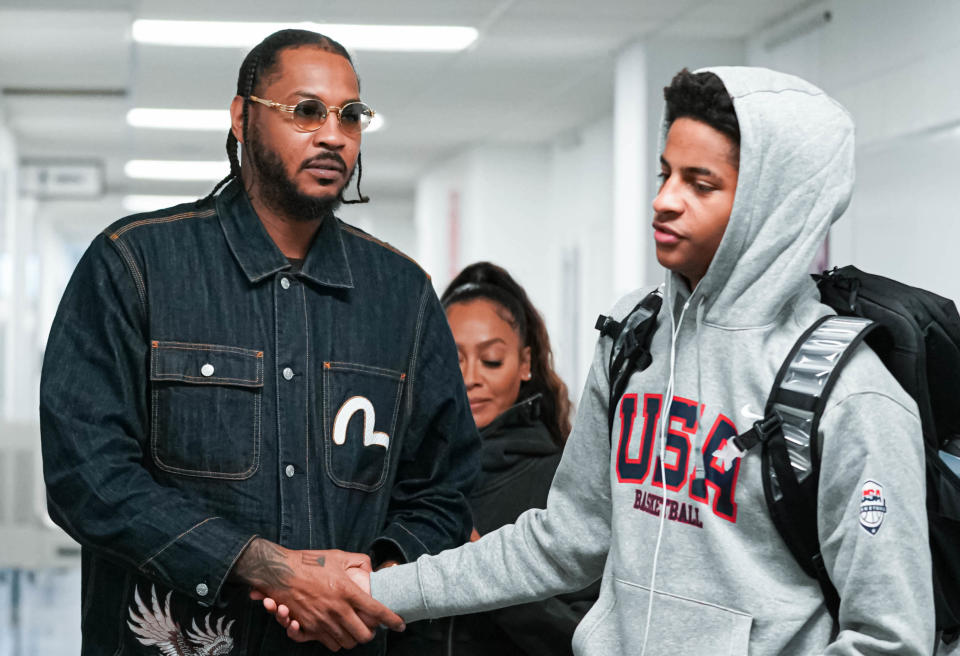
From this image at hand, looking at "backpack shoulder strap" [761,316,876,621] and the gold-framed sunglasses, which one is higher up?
the gold-framed sunglasses

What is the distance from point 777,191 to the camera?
161 cm

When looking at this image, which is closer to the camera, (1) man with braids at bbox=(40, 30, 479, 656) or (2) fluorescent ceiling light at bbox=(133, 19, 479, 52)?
(1) man with braids at bbox=(40, 30, 479, 656)

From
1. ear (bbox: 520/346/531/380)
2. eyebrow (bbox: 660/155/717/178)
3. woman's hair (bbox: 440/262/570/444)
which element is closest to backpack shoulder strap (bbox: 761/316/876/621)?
eyebrow (bbox: 660/155/717/178)

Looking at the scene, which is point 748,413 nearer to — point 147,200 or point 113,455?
point 113,455

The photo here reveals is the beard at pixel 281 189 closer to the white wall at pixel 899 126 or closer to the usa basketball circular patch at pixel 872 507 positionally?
the usa basketball circular patch at pixel 872 507

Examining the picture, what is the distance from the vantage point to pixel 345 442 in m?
2.09

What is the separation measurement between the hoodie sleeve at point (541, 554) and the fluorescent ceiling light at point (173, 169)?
34.4 feet

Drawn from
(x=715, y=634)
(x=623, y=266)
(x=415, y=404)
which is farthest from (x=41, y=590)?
(x=715, y=634)

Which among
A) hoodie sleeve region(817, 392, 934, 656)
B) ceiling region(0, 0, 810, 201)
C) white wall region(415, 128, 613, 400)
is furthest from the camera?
white wall region(415, 128, 613, 400)

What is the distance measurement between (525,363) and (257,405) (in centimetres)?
115

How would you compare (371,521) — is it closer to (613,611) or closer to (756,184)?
(613,611)

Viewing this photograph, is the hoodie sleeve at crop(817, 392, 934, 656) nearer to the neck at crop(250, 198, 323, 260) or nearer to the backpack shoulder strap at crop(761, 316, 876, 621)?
Result: the backpack shoulder strap at crop(761, 316, 876, 621)

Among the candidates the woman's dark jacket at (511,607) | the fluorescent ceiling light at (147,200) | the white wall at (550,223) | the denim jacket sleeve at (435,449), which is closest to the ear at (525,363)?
the woman's dark jacket at (511,607)

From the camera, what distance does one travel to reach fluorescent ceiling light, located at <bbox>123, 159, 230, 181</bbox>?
12.4 metres
